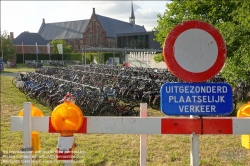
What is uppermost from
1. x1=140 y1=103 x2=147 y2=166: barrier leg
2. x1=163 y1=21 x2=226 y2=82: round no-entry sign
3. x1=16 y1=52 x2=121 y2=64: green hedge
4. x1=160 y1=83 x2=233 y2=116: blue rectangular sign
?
x1=16 y1=52 x2=121 y2=64: green hedge

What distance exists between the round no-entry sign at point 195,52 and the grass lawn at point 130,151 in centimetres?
244

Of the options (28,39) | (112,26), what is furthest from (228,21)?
(112,26)

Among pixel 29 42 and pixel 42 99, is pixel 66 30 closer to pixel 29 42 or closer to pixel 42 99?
pixel 29 42

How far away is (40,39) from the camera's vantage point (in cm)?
6481

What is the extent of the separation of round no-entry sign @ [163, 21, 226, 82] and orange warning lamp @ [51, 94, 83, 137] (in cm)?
74

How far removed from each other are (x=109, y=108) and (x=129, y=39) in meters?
47.2

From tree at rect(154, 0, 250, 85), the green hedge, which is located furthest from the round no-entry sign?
the green hedge

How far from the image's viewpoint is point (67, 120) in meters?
2.04

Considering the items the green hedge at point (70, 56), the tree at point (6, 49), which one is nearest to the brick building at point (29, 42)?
the green hedge at point (70, 56)

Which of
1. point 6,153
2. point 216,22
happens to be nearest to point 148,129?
point 6,153

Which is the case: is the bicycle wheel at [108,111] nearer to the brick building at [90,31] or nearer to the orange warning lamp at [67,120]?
the orange warning lamp at [67,120]

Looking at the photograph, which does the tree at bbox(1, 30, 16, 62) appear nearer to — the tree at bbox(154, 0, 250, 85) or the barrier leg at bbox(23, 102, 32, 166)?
the tree at bbox(154, 0, 250, 85)

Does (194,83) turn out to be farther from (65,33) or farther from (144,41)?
(65,33)

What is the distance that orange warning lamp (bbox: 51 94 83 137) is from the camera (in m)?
2.04
